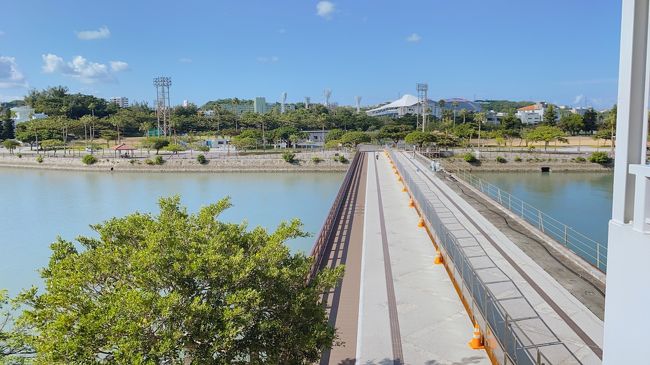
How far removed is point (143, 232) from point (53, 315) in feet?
3.55

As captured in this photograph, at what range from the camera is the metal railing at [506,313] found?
437cm

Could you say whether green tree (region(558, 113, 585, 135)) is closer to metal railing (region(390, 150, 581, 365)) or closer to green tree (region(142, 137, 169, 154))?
green tree (region(142, 137, 169, 154))

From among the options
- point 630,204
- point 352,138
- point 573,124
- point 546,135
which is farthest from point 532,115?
point 630,204

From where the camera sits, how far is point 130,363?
288cm

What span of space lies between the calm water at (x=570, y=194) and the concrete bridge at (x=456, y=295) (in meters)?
9.01

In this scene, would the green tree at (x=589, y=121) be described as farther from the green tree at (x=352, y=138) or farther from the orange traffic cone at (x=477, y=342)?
the orange traffic cone at (x=477, y=342)

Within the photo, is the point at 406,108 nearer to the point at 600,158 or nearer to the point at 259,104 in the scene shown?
the point at 259,104

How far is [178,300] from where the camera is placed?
315 centimetres

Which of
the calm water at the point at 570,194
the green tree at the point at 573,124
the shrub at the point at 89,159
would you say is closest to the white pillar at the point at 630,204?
the calm water at the point at 570,194

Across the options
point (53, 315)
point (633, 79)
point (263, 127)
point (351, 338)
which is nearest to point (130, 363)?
point (53, 315)

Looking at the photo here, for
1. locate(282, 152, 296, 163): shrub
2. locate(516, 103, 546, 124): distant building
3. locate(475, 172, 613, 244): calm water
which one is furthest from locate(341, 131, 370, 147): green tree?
locate(516, 103, 546, 124): distant building

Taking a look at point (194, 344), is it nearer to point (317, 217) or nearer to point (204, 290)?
point (204, 290)

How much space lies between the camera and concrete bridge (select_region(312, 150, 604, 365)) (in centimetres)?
526

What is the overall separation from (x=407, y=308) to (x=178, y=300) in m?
4.88
